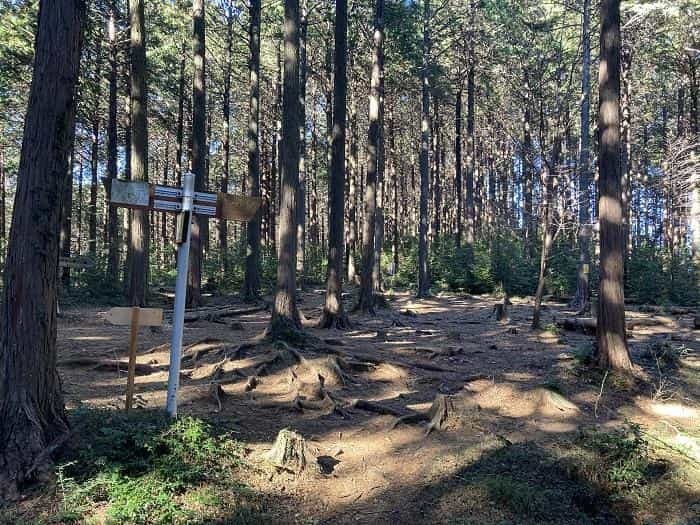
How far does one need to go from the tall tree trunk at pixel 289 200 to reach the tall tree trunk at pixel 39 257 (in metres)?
5.31

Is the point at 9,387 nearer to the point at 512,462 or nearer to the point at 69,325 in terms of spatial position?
the point at 512,462

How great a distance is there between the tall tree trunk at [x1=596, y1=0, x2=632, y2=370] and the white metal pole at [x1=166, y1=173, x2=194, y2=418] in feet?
22.5

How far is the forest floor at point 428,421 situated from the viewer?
14.9 feet

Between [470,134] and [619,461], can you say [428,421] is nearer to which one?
[619,461]

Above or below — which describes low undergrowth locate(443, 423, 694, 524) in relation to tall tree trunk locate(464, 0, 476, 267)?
below

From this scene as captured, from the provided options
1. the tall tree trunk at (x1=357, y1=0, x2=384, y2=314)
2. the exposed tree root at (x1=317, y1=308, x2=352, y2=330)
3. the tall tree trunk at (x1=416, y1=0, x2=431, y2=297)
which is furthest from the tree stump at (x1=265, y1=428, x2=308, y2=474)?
the tall tree trunk at (x1=416, y1=0, x2=431, y2=297)

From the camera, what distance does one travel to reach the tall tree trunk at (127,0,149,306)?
35.7 feet

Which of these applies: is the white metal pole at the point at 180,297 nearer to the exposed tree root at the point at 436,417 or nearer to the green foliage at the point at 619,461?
the exposed tree root at the point at 436,417

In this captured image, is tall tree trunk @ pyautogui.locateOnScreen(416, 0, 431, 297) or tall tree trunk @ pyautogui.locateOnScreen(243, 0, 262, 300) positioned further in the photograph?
tall tree trunk @ pyautogui.locateOnScreen(416, 0, 431, 297)

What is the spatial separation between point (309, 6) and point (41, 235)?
2079 cm

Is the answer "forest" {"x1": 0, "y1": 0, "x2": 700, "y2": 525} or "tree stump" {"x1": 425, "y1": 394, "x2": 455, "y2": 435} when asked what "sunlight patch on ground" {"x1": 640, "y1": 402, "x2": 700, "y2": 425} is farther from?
"tree stump" {"x1": 425, "y1": 394, "x2": 455, "y2": 435}

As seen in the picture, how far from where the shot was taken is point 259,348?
9188 mm

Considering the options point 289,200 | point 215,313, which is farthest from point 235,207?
point 215,313

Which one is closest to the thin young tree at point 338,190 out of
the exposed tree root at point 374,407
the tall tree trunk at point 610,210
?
the exposed tree root at point 374,407
